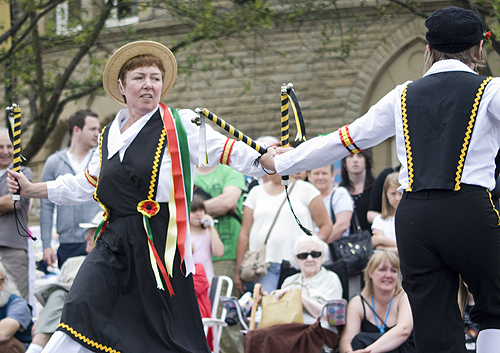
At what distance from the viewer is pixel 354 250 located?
242 inches

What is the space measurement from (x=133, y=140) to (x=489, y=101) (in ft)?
6.59

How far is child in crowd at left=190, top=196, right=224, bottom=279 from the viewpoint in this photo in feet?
21.2

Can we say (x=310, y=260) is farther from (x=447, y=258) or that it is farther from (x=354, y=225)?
(x=447, y=258)

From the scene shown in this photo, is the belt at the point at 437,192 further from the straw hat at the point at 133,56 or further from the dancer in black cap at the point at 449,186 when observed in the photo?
the straw hat at the point at 133,56

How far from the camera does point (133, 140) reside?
418 cm

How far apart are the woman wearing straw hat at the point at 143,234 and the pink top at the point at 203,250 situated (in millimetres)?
2199

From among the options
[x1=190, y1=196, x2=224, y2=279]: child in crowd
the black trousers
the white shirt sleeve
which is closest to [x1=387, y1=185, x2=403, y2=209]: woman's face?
[x1=190, y1=196, x2=224, y2=279]: child in crowd

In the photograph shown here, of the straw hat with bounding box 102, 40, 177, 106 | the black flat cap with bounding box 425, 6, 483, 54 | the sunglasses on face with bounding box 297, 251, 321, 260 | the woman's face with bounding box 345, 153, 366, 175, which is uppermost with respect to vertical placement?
the black flat cap with bounding box 425, 6, 483, 54

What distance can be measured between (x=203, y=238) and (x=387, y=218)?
1670 millimetres

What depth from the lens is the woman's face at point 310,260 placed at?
5984mm

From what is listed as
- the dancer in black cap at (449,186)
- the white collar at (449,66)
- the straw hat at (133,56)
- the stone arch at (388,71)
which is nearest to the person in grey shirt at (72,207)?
the straw hat at (133,56)

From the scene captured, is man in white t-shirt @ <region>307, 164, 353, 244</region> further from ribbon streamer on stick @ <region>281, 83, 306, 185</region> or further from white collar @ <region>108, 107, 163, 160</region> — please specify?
white collar @ <region>108, 107, 163, 160</region>

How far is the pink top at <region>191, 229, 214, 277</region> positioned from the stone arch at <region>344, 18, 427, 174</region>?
6.59 meters

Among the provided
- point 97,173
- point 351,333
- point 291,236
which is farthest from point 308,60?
point 97,173
